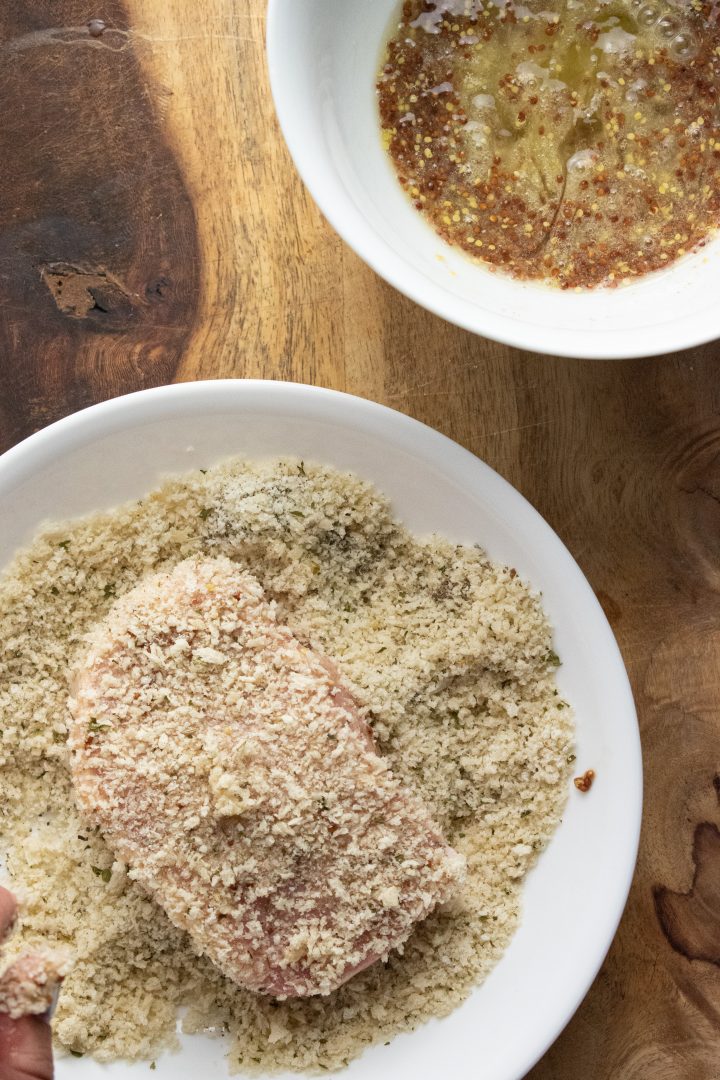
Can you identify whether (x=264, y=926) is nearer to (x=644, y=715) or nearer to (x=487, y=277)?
(x=644, y=715)

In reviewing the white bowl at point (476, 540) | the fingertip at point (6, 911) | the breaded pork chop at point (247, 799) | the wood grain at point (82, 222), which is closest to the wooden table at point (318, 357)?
the wood grain at point (82, 222)

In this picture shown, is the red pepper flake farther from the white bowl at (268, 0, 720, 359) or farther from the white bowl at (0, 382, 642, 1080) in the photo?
the white bowl at (268, 0, 720, 359)

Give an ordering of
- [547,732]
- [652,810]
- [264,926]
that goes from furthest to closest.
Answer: [652,810] < [547,732] < [264,926]

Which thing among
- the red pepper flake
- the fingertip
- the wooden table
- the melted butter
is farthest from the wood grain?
the red pepper flake

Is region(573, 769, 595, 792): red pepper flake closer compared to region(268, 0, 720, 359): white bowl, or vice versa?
region(268, 0, 720, 359): white bowl

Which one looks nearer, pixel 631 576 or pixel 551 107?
pixel 551 107

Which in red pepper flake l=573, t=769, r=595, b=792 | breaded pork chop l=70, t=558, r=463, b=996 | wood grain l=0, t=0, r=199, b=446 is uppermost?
wood grain l=0, t=0, r=199, b=446

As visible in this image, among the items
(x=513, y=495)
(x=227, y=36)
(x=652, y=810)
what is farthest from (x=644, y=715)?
(x=227, y=36)
